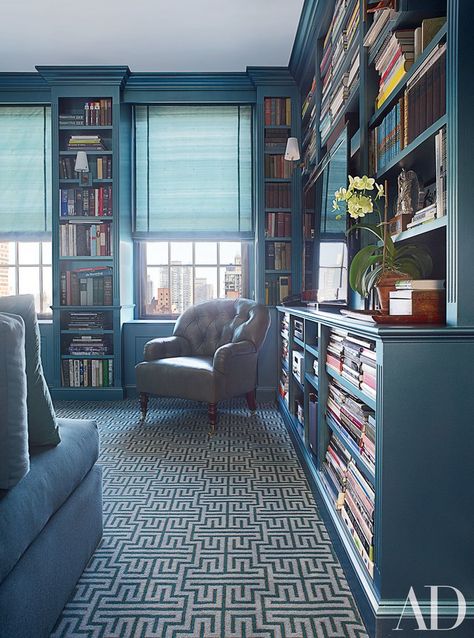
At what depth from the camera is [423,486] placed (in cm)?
131

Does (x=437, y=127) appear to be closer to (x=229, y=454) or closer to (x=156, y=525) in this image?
(x=156, y=525)

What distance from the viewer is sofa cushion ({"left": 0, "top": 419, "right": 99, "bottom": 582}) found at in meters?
1.10

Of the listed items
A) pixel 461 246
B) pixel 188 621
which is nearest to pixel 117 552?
pixel 188 621

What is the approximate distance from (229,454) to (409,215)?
5.71ft

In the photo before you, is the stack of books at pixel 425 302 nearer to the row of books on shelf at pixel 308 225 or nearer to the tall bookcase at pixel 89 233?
the row of books on shelf at pixel 308 225

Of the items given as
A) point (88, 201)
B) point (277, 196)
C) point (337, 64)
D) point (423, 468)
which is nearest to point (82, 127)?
point (88, 201)

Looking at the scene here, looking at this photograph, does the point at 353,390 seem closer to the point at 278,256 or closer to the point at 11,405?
the point at 11,405

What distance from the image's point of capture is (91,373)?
14.7ft

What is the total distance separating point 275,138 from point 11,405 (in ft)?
12.8

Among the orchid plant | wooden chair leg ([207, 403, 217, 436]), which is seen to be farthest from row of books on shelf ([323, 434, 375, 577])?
wooden chair leg ([207, 403, 217, 436])

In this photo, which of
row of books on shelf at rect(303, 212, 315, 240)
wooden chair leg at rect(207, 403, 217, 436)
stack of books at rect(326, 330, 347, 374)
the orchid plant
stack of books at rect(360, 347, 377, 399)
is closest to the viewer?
stack of books at rect(360, 347, 377, 399)

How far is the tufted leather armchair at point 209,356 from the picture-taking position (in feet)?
11.3

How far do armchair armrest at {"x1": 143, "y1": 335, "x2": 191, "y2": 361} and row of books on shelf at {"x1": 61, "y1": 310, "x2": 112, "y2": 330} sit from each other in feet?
Result: 2.65

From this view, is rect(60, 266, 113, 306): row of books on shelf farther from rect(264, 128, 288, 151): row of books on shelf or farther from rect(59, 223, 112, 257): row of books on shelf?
rect(264, 128, 288, 151): row of books on shelf
